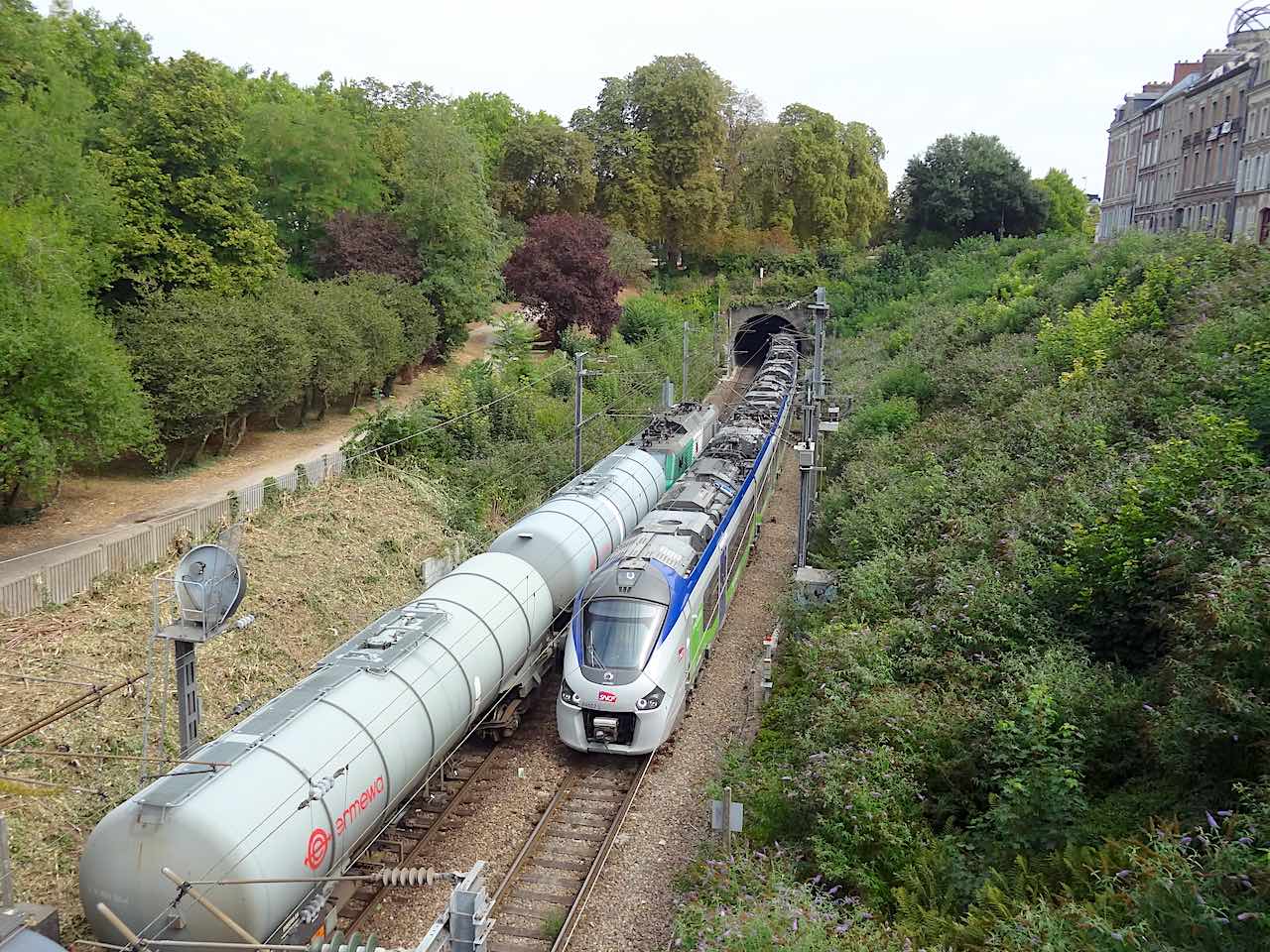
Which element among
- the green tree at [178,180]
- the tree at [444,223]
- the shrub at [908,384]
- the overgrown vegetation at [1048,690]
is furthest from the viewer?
the tree at [444,223]

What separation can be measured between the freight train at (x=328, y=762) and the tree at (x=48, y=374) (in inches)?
293

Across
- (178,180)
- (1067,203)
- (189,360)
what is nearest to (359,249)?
(178,180)

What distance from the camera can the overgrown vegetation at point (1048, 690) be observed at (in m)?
8.91

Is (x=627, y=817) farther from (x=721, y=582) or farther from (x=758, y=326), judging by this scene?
(x=758, y=326)

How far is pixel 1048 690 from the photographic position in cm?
1159

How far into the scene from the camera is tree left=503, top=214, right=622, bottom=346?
38.6 m

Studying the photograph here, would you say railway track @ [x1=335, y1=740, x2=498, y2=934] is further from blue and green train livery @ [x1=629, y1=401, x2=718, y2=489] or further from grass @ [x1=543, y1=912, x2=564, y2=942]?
blue and green train livery @ [x1=629, y1=401, x2=718, y2=489]

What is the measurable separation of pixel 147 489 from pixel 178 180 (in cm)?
897

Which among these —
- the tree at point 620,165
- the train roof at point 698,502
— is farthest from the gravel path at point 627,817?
the tree at point 620,165

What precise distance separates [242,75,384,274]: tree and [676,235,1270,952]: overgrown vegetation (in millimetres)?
23887

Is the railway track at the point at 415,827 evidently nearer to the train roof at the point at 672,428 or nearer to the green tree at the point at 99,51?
the train roof at the point at 672,428

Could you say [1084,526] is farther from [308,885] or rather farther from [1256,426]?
[308,885]

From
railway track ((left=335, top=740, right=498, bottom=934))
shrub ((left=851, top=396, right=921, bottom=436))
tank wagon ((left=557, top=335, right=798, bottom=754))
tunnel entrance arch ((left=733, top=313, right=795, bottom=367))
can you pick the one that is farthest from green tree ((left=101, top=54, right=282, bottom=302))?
tunnel entrance arch ((left=733, top=313, right=795, bottom=367))

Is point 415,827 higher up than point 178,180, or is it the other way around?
point 178,180
